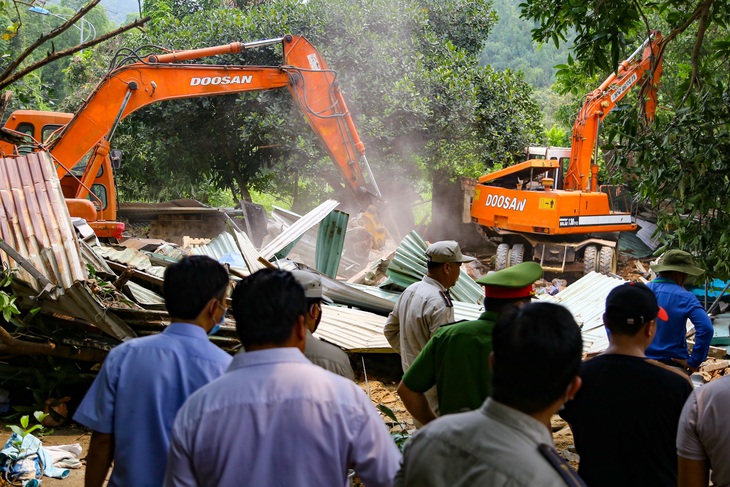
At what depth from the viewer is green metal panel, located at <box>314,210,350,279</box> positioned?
10.5 m

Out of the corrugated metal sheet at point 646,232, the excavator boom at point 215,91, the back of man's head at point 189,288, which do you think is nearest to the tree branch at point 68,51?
the back of man's head at point 189,288

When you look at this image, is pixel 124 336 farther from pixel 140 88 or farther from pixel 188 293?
pixel 140 88

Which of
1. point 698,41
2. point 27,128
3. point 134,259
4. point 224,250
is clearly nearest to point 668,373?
point 698,41

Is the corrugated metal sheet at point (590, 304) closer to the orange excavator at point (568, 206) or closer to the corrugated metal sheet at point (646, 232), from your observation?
the orange excavator at point (568, 206)

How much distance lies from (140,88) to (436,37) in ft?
36.2

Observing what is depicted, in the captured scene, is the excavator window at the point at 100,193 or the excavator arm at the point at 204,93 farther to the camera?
the excavator window at the point at 100,193

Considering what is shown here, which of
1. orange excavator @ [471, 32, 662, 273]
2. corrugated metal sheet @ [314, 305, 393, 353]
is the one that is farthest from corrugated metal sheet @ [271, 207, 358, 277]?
orange excavator @ [471, 32, 662, 273]

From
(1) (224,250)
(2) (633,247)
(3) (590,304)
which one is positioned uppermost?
(1) (224,250)

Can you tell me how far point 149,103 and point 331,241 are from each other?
3.85 metres

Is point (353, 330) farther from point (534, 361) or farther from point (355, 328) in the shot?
point (534, 361)

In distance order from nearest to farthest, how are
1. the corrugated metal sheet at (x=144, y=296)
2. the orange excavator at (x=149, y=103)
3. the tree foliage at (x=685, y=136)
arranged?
the tree foliage at (x=685, y=136) → the corrugated metal sheet at (x=144, y=296) → the orange excavator at (x=149, y=103)

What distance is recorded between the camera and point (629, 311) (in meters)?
2.98

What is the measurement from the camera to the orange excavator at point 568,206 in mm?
15297

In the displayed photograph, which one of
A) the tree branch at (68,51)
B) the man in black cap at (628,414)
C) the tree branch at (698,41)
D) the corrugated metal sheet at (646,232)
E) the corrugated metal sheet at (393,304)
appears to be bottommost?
the corrugated metal sheet at (646,232)
